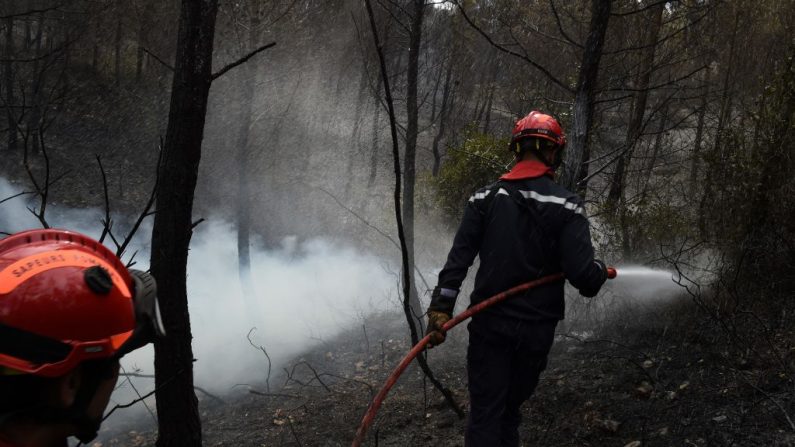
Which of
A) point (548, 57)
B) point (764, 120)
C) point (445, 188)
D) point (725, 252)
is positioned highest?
point (548, 57)

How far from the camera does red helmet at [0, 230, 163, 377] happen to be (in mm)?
1284

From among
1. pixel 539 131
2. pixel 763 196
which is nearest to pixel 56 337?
pixel 539 131

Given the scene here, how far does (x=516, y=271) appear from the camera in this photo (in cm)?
315

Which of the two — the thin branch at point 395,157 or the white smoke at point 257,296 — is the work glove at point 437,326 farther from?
the white smoke at point 257,296

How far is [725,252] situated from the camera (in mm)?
5371

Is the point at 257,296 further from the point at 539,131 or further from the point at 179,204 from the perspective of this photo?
the point at 539,131

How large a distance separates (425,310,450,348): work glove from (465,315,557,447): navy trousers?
225mm

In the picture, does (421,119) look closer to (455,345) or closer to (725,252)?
(455,345)

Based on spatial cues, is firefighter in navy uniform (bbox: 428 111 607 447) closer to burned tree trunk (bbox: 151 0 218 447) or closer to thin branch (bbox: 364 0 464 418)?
thin branch (bbox: 364 0 464 418)

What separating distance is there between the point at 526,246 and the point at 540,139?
0.66 metres

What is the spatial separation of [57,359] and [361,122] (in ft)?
74.1

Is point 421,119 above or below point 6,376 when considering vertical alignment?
above

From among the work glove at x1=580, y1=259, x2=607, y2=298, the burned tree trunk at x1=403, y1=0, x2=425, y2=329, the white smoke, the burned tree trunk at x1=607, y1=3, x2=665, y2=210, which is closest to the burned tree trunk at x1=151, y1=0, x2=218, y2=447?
the work glove at x1=580, y1=259, x2=607, y2=298

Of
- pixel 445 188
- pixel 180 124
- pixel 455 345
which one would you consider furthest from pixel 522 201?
pixel 445 188
